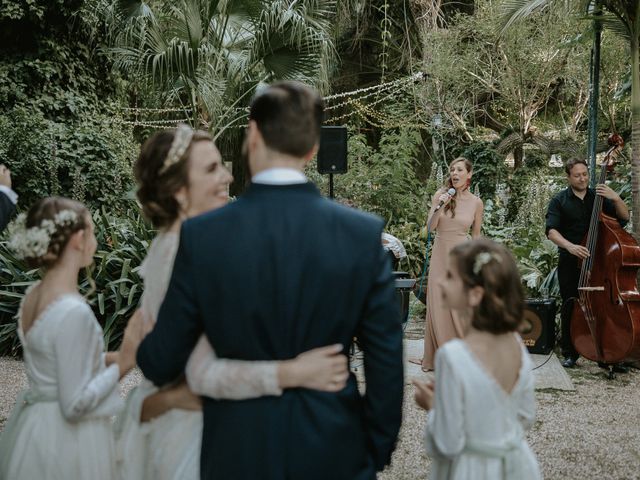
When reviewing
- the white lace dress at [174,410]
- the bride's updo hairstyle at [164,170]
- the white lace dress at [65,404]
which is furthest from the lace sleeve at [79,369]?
the bride's updo hairstyle at [164,170]

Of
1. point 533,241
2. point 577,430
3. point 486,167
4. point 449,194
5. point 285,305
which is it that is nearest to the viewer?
point 285,305

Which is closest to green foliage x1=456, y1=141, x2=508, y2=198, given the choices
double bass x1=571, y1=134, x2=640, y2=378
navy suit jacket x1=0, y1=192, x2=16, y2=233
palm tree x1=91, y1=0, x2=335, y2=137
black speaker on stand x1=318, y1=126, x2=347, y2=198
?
palm tree x1=91, y1=0, x2=335, y2=137

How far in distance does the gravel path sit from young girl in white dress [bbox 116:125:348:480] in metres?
2.16

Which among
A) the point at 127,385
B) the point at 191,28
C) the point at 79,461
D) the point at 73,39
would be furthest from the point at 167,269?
the point at 73,39

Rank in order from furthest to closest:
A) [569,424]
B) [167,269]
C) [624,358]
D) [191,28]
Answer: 1. [191,28]
2. [624,358]
3. [569,424]
4. [167,269]

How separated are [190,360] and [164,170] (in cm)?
59

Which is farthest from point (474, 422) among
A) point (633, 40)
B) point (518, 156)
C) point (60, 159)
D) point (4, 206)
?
point (518, 156)

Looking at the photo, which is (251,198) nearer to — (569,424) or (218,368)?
(218,368)

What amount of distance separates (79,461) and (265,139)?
1252 millimetres

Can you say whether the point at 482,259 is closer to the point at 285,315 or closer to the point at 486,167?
the point at 285,315

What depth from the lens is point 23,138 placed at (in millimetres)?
10297

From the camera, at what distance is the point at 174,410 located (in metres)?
1.90

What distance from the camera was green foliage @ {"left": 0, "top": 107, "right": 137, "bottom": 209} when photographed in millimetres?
10273

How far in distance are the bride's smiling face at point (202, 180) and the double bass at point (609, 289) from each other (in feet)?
14.2
